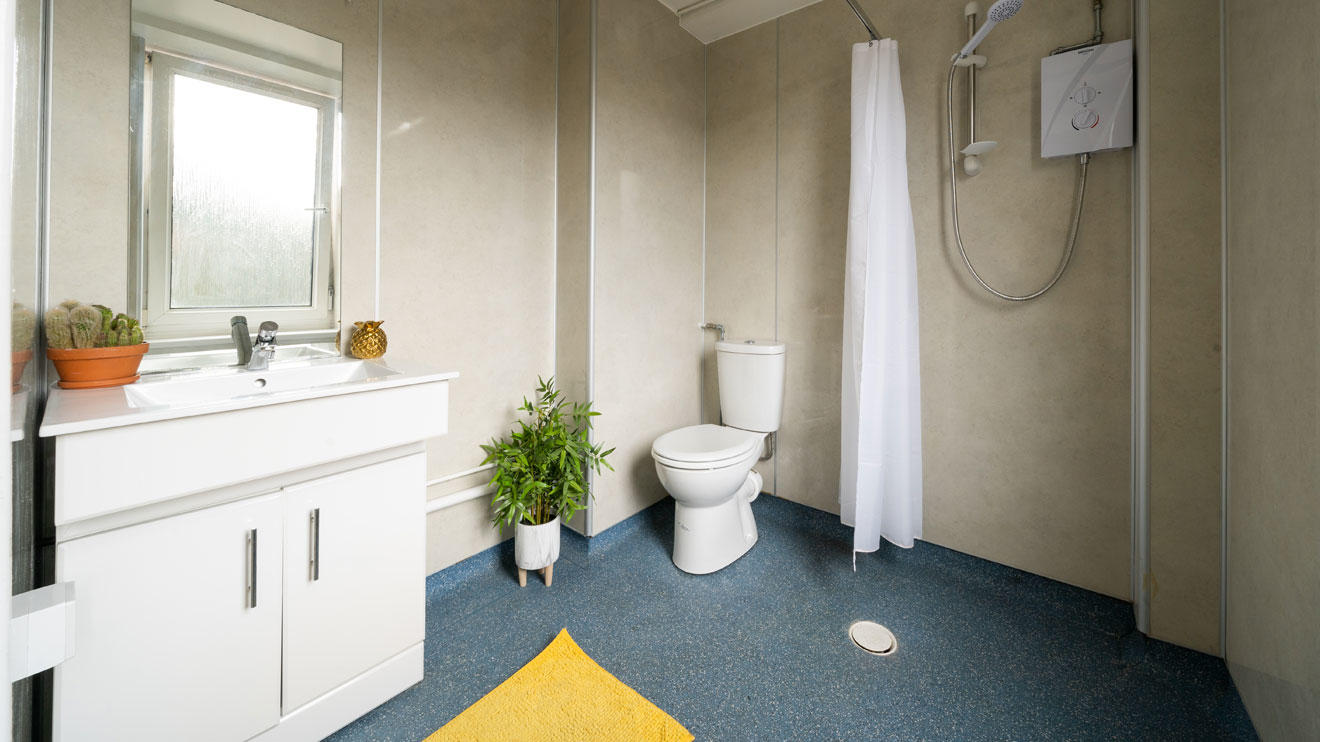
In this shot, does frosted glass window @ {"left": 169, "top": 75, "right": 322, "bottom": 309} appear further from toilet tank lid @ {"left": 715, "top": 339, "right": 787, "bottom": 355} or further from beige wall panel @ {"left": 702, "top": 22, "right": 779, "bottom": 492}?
beige wall panel @ {"left": 702, "top": 22, "right": 779, "bottom": 492}

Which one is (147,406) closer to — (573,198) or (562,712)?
(562,712)

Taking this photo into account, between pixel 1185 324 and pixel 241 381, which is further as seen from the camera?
pixel 1185 324

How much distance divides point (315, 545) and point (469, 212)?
1.24 meters

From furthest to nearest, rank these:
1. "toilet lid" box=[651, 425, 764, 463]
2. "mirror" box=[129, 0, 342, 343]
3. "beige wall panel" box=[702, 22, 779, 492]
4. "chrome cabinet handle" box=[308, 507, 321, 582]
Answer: "beige wall panel" box=[702, 22, 779, 492] < "toilet lid" box=[651, 425, 764, 463] < "mirror" box=[129, 0, 342, 343] < "chrome cabinet handle" box=[308, 507, 321, 582]

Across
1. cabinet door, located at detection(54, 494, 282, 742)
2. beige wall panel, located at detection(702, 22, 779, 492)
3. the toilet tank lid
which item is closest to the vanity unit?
cabinet door, located at detection(54, 494, 282, 742)

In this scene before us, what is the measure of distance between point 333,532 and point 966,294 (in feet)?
7.35

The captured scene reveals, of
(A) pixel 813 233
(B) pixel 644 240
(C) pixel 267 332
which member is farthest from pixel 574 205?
(C) pixel 267 332

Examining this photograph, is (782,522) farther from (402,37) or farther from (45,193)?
(45,193)

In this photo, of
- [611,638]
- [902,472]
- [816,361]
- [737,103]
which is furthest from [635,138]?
[611,638]

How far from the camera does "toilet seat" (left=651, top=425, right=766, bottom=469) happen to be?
193cm

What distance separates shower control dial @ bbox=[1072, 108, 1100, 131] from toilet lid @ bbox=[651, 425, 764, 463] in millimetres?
1542

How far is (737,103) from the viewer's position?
261cm

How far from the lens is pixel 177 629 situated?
100cm

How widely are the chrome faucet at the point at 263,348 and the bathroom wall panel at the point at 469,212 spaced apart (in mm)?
353
